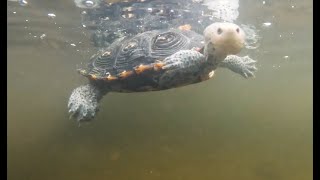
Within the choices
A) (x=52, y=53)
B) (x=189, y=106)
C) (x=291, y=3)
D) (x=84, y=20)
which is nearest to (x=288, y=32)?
(x=291, y=3)

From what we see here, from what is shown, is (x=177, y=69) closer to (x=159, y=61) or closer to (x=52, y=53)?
(x=159, y=61)

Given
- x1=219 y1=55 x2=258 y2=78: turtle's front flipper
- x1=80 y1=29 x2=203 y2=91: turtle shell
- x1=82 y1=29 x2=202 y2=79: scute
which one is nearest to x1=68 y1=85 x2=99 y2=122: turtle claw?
x1=80 y1=29 x2=203 y2=91: turtle shell

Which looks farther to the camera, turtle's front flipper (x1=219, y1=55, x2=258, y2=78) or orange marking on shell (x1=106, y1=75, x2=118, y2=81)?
turtle's front flipper (x1=219, y1=55, x2=258, y2=78)

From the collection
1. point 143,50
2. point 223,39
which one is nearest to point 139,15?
point 143,50

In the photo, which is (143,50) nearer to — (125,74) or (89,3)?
(125,74)

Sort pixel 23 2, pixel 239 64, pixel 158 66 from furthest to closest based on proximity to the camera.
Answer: pixel 23 2
pixel 239 64
pixel 158 66

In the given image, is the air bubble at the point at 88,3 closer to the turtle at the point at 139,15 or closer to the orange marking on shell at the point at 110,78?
the turtle at the point at 139,15

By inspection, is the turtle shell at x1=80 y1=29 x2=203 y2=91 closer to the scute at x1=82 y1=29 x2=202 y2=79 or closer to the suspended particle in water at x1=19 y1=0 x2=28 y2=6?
the scute at x1=82 y1=29 x2=202 y2=79
